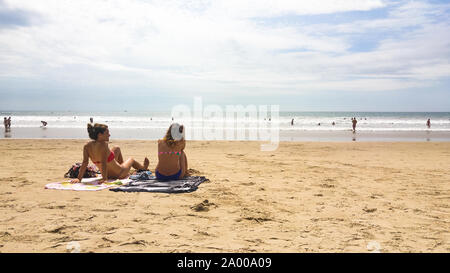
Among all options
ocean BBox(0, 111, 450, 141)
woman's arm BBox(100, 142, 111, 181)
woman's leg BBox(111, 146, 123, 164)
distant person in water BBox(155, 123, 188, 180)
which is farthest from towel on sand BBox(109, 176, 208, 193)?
ocean BBox(0, 111, 450, 141)

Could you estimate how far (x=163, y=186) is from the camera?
6.60 meters

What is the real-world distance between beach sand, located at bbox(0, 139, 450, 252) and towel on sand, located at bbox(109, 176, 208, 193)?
0.68ft

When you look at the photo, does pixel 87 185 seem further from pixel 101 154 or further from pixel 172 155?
pixel 172 155

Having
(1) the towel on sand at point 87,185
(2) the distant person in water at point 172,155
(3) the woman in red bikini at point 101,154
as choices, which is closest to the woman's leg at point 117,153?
(3) the woman in red bikini at point 101,154

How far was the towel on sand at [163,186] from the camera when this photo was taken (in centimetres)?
635

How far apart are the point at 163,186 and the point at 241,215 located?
228 cm

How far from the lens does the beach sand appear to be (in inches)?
151

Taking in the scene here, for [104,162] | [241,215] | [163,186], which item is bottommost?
[241,215]

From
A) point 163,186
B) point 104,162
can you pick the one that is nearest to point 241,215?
point 163,186

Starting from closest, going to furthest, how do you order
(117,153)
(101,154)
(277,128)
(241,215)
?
(241,215) → (101,154) → (117,153) → (277,128)

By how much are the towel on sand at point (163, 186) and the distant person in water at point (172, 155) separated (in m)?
0.19

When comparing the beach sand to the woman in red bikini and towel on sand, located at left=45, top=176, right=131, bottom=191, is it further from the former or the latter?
the woman in red bikini
